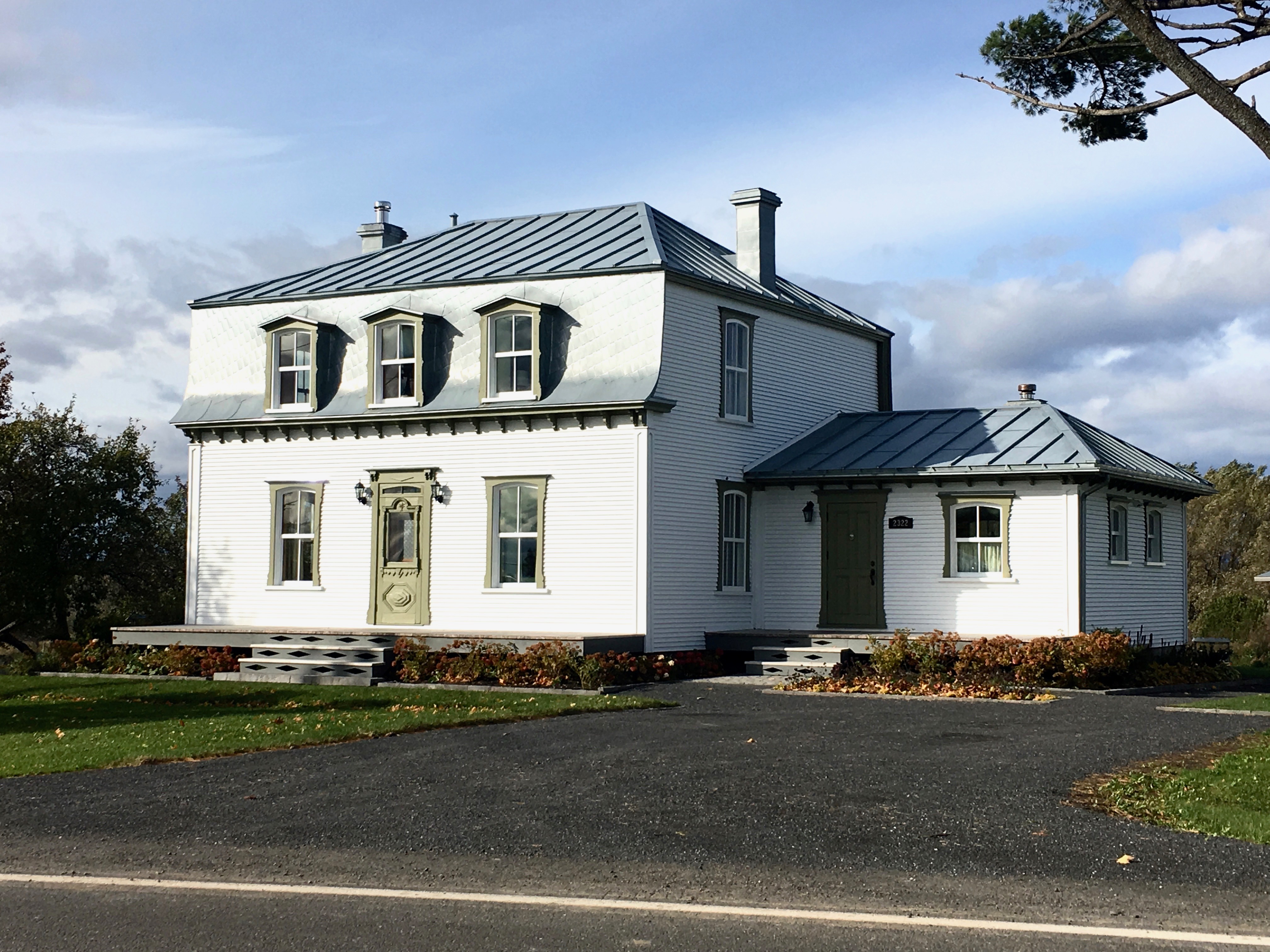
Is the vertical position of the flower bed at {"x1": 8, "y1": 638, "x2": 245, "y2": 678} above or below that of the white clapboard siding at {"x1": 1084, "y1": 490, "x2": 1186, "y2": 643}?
below

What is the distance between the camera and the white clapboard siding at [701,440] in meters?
24.0

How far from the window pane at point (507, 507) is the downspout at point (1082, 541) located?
937 centimetres

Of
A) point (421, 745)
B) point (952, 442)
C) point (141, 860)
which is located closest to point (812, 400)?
point (952, 442)

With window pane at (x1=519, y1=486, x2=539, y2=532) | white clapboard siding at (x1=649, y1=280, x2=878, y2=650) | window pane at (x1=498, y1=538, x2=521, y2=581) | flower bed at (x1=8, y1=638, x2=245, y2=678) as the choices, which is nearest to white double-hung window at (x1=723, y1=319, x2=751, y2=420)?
white clapboard siding at (x1=649, y1=280, x2=878, y2=650)

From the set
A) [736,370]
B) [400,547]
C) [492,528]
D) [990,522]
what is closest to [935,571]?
[990,522]

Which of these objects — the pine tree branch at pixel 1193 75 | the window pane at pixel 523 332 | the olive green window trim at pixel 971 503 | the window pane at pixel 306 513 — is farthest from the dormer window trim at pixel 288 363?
the pine tree branch at pixel 1193 75

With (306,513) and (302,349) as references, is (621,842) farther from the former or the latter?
(302,349)

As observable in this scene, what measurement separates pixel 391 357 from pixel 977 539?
35.9 feet

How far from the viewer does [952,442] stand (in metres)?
25.2

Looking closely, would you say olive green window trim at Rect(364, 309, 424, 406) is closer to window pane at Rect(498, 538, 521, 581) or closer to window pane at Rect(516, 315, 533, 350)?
window pane at Rect(516, 315, 533, 350)

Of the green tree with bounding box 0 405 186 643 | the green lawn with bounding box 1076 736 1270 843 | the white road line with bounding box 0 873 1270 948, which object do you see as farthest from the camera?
the green tree with bounding box 0 405 186 643

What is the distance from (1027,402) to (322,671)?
44.1 ft

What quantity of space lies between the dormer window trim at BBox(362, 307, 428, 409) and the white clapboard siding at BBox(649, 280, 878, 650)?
473 cm

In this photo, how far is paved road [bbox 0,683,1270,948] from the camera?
7211 millimetres
